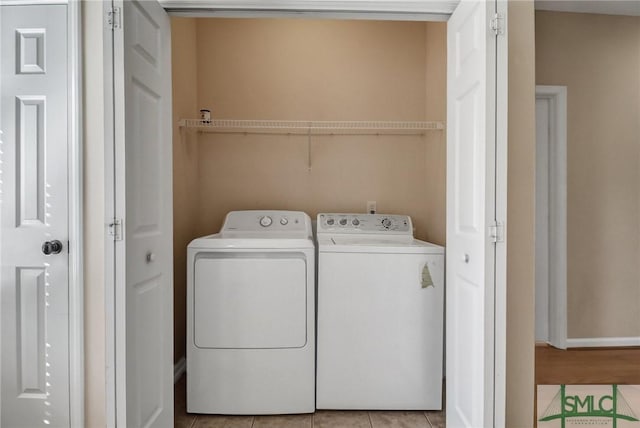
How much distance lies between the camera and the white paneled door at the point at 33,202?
4.91ft

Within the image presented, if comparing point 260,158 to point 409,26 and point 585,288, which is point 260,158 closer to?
point 409,26

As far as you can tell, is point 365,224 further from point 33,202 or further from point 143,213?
point 33,202

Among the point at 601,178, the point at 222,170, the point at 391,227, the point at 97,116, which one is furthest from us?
the point at 222,170

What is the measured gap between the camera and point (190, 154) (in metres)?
2.66

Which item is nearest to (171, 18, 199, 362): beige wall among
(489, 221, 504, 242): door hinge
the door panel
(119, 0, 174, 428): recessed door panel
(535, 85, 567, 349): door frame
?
(119, 0, 174, 428): recessed door panel

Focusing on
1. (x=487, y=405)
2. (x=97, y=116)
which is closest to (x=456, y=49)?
(x=487, y=405)

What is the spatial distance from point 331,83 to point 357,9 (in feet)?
3.92

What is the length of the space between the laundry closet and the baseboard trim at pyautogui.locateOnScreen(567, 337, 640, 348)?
1.14 m

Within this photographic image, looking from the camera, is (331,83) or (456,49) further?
(331,83)

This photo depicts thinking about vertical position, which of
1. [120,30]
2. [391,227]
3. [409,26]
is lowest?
[391,227]

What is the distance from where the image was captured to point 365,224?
259cm

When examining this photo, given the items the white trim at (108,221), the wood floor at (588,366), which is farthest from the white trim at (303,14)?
the wood floor at (588,366)

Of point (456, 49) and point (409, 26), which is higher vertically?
point (409, 26)

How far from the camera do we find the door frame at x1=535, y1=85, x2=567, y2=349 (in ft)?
5.81
